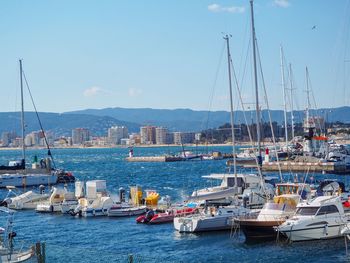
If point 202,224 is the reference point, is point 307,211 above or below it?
above

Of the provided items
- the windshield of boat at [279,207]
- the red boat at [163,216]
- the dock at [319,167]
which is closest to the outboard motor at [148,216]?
the red boat at [163,216]

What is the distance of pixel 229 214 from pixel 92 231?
9.02 m

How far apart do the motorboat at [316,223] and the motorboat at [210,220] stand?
4578 millimetres

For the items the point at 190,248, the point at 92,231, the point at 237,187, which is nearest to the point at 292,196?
the point at 190,248

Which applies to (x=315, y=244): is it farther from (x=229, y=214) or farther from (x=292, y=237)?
(x=229, y=214)

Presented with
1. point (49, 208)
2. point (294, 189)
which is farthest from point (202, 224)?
point (49, 208)

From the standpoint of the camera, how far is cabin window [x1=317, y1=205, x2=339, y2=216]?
32219mm

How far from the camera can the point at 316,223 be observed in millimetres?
32062

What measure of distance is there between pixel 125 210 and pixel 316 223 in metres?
17.2

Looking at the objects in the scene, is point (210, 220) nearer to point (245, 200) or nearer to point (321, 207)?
point (245, 200)

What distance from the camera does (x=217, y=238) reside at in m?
35.0

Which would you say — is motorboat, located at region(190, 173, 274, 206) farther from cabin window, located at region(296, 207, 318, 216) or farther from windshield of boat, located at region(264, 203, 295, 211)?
cabin window, located at region(296, 207, 318, 216)

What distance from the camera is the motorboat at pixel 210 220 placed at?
36500 mm

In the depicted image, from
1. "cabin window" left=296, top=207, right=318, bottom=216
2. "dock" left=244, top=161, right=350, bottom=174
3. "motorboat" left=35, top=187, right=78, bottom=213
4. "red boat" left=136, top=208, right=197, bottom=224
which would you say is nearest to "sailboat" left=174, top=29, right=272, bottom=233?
"red boat" left=136, top=208, right=197, bottom=224
